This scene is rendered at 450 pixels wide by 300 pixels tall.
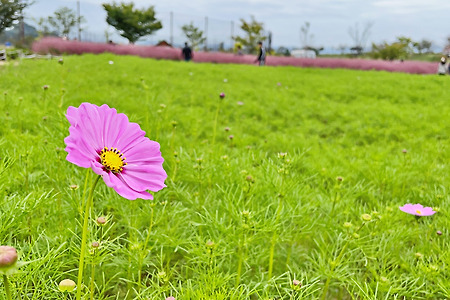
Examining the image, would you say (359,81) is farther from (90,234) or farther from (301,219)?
(90,234)

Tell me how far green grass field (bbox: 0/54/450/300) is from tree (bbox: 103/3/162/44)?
15954mm

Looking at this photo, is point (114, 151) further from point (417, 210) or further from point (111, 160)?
point (417, 210)

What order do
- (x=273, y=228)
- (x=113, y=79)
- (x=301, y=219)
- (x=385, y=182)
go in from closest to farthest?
(x=273, y=228) → (x=301, y=219) → (x=385, y=182) → (x=113, y=79)

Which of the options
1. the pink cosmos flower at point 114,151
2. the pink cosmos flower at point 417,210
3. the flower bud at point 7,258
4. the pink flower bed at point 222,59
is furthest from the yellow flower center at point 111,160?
the pink flower bed at point 222,59

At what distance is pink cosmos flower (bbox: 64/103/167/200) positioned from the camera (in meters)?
0.47

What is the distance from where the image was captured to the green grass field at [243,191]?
960mm

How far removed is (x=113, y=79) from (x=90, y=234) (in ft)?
16.4

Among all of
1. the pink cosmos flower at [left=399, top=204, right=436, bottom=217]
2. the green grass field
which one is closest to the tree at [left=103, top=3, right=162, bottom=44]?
the green grass field

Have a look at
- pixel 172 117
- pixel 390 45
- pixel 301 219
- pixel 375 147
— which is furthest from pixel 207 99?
pixel 390 45

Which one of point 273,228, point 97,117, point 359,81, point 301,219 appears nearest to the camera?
point 97,117

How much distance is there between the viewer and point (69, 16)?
2017 cm

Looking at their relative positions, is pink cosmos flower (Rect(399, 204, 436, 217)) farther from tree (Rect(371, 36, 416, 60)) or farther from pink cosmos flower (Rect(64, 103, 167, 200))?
tree (Rect(371, 36, 416, 60))

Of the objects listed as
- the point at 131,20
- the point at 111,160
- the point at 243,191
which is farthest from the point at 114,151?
the point at 131,20

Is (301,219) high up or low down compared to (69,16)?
down
